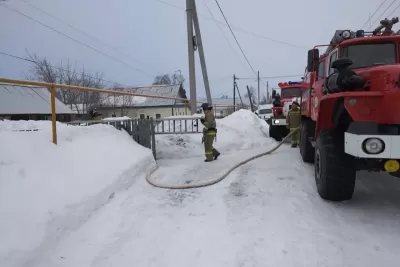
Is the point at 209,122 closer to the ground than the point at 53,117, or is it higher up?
closer to the ground

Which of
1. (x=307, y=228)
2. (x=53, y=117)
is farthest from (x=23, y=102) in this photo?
(x=307, y=228)

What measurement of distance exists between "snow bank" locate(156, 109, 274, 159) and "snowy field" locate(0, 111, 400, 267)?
12.5ft

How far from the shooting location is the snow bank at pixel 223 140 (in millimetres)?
9805

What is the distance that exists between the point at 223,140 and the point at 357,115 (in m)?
8.68

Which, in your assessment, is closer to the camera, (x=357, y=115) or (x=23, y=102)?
(x=357, y=115)

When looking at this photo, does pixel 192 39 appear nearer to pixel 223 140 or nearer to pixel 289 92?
pixel 289 92

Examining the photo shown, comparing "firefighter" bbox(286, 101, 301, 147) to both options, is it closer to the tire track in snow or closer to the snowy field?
the snowy field

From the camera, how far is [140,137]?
25.1ft

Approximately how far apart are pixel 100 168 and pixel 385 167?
3.61 metres

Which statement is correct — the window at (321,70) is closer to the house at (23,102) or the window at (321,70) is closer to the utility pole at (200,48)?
the utility pole at (200,48)

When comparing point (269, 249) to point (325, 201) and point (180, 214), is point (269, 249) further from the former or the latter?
point (325, 201)

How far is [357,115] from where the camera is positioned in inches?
147

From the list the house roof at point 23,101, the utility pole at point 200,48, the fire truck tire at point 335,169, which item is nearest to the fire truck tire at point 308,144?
the fire truck tire at point 335,169

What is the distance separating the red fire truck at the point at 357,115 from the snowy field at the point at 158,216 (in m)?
0.52
